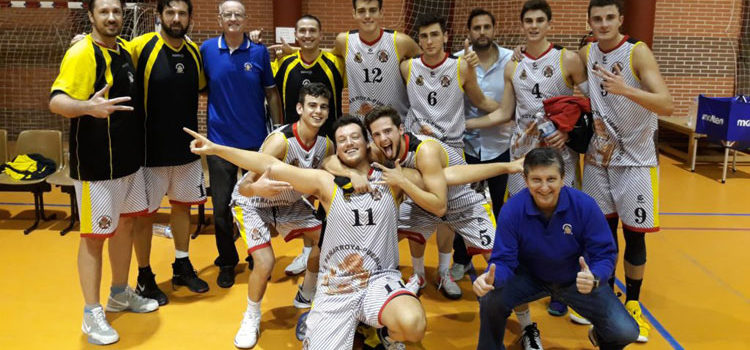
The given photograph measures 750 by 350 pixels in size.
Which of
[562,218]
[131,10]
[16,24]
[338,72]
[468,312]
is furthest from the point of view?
[16,24]

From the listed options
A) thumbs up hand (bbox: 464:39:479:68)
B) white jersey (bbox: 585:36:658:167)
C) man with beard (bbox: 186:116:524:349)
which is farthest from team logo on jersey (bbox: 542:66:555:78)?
man with beard (bbox: 186:116:524:349)

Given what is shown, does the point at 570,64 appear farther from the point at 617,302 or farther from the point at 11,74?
the point at 11,74

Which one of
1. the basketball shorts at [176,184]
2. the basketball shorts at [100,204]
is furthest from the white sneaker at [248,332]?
the basketball shorts at [176,184]

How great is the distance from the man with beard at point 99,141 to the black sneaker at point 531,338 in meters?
2.75

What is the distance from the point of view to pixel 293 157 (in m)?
4.47

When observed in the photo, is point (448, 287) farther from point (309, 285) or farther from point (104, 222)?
point (104, 222)

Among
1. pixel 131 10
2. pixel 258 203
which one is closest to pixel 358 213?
pixel 258 203

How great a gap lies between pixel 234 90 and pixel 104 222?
1.54 m

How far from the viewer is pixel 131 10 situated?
32.2 ft

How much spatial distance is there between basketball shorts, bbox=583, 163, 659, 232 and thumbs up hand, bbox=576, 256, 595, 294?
3.86 ft

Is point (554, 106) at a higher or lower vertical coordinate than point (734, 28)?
lower

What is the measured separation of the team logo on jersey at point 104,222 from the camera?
14.0 ft

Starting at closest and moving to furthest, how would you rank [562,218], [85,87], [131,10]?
[562,218] → [85,87] → [131,10]

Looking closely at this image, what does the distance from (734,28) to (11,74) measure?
42.3 ft
